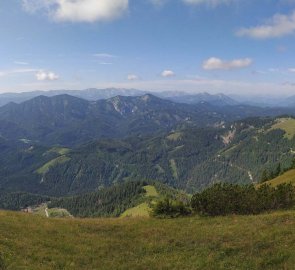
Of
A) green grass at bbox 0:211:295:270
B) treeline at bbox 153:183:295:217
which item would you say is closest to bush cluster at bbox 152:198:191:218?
treeline at bbox 153:183:295:217

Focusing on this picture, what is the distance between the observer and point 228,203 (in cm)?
4156

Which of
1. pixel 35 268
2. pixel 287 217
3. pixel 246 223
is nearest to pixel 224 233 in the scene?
pixel 246 223

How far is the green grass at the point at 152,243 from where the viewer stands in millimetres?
25219

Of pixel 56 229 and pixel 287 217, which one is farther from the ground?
pixel 287 217

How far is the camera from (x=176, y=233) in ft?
109

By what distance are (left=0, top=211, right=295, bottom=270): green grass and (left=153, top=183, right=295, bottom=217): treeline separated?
242 centimetres

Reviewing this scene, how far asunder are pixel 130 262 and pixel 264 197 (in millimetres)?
22243

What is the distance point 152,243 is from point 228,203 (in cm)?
1404

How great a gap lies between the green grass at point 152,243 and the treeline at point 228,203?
242 cm

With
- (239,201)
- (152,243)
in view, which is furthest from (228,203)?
(152,243)

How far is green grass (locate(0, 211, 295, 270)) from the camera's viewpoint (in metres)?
25.2

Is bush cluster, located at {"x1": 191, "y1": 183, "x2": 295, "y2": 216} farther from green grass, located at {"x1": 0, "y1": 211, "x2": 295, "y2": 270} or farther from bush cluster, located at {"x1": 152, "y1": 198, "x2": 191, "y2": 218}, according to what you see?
green grass, located at {"x1": 0, "y1": 211, "x2": 295, "y2": 270}

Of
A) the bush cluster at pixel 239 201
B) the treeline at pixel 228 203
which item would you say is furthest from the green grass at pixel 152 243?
the bush cluster at pixel 239 201

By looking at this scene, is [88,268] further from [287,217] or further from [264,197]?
[264,197]
